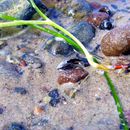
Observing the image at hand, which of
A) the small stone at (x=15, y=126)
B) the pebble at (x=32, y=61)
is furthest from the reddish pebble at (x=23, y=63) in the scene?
the small stone at (x=15, y=126)

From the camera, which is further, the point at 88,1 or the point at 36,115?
the point at 88,1

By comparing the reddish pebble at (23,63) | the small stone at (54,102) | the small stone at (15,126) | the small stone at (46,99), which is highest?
the reddish pebble at (23,63)

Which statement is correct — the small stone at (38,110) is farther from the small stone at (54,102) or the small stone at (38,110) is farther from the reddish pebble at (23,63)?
the reddish pebble at (23,63)

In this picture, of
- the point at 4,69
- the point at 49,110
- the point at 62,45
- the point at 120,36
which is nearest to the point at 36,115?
the point at 49,110

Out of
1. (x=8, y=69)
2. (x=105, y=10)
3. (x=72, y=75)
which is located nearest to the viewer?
(x=72, y=75)

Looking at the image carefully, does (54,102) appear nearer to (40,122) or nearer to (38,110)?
(38,110)

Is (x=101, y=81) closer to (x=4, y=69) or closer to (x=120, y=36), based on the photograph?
(x=120, y=36)

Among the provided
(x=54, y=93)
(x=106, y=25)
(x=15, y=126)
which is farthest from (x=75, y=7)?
(x=15, y=126)
